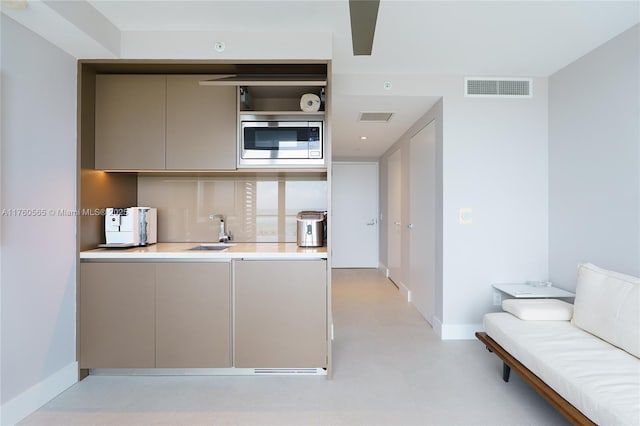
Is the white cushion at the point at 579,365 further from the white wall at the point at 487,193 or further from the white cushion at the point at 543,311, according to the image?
the white wall at the point at 487,193

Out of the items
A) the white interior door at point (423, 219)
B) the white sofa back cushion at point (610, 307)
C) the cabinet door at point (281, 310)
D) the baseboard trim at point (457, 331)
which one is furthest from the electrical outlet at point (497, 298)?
the cabinet door at point (281, 310)

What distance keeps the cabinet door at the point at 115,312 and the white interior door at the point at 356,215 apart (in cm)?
461

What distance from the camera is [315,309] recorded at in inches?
92.5

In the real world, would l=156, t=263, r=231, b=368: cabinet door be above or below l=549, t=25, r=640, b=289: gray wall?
below

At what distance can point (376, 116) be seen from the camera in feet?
12.3

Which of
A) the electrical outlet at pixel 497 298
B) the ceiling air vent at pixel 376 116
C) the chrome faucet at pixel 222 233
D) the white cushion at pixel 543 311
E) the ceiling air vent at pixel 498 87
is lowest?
the electrical outlet at pixel 497 298

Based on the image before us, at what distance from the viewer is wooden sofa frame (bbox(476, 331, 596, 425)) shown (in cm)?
149

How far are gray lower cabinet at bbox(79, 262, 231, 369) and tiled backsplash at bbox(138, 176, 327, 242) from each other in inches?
27.3

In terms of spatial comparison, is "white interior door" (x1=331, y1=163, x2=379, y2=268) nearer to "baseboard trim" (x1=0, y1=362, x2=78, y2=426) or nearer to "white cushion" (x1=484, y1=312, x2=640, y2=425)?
"white cushion" (x1=484, y1=312, x2=640, y2=425)

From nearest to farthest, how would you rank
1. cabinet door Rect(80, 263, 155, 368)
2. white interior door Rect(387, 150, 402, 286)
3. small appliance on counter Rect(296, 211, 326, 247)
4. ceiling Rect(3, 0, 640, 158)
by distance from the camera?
ceiling Rect(3, 0, 640, 158) < cabinet door Rect(80, 263, 155, 368) < small appliance on counter Rect(296, 211, 326, 247) < white interior door Rect(387, 150, 402, 286)

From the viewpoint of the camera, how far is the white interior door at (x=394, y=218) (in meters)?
4.97

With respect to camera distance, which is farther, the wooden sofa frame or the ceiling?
the ceiling

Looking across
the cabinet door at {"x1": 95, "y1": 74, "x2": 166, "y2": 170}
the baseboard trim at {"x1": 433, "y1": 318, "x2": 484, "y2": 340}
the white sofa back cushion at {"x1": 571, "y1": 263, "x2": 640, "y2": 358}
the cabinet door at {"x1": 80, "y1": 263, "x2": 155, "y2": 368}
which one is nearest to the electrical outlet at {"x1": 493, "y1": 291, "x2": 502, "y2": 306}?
the baseboard trim at {"x1": 433, "y1": 318, "x2": 484, "y2": 340}

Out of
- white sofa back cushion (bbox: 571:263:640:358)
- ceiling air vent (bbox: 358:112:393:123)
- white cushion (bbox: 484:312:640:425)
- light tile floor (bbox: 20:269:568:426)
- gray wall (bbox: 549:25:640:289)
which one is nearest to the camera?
white cushion (bbox: 484:312:640:425)
